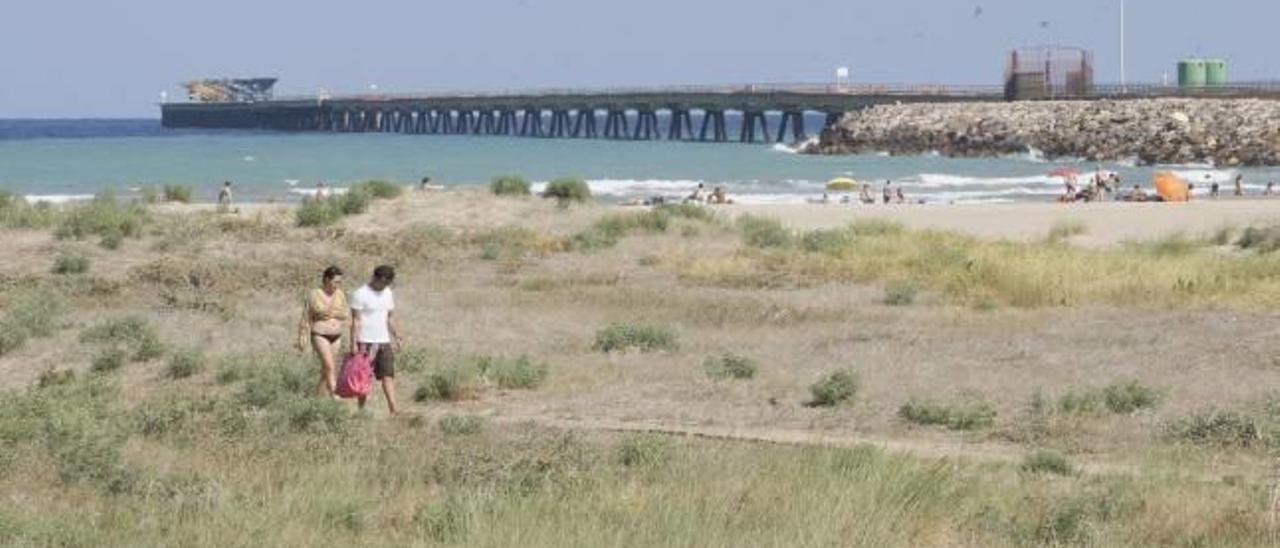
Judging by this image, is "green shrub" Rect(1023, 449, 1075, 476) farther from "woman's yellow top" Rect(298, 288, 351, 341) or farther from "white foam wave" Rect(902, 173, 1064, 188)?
"white foam wave" Rect(902, 173, 1064, 188)

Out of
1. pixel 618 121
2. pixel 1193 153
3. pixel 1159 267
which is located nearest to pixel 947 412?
pixel 1159 267

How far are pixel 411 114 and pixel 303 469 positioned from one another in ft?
443

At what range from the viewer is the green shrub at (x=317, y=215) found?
30.7 m

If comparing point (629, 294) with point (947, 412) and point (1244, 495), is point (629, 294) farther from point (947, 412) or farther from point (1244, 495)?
point (1244, 495)

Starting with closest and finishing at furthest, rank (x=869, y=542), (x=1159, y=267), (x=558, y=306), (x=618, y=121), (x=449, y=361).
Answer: (x=869, y=542) → (x=449, y=361) → (x=558, y=306) → (x=1159, y=267) → (x=618, y=121)

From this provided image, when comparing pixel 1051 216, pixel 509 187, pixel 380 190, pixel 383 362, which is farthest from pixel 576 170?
pixel 383 362

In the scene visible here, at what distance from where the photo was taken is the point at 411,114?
14400cm

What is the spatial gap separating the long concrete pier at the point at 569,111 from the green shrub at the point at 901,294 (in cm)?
7194

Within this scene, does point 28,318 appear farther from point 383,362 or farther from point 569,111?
point 569,111

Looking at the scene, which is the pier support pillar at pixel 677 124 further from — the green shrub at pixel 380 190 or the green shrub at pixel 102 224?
the green shrub at pixel 102 224

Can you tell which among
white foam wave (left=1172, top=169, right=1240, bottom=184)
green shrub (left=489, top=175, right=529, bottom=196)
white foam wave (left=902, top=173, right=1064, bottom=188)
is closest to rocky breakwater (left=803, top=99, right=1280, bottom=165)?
white foam wave (left=1172, top=169, right=1240, bottom=184)

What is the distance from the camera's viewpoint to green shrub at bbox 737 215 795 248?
97.3ft

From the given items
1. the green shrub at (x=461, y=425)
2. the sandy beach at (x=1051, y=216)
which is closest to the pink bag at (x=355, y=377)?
the green shrub at (x=461, y=425)

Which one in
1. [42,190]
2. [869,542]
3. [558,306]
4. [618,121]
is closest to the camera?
[869,542]
